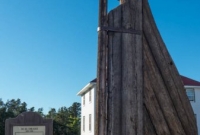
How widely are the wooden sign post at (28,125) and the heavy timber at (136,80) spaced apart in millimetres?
3512

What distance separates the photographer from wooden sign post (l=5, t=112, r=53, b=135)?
5.59 meters

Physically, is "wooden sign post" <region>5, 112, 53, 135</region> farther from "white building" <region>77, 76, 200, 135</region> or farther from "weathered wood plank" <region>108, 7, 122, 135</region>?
"white building" <region>77, 76, 200, 135</region>

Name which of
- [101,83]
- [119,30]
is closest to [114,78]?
[101,83]

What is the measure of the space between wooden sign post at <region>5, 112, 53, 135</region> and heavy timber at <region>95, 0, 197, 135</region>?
3.51 metres

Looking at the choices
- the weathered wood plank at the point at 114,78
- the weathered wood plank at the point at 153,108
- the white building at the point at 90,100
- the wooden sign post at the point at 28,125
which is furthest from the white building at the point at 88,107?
the weathered wood plank at the point at 114,78

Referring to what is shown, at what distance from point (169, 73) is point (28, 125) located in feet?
11.9

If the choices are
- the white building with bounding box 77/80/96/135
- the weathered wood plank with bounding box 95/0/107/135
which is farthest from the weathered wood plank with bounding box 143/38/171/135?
the white building with bounding box 77/80/96/135

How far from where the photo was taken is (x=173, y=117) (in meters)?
2.62

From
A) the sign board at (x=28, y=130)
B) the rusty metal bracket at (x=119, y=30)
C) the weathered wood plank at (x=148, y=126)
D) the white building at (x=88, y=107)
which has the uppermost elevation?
the white building at (x=88, y=107)

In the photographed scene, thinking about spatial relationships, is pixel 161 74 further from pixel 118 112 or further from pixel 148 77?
pixel 118 112

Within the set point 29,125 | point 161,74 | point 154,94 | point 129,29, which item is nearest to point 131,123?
point 154,94

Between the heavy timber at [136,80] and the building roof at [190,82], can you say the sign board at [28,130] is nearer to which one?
the heavy timber at [136,80]

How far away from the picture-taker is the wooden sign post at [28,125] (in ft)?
18.4

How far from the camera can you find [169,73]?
268 centimetres
